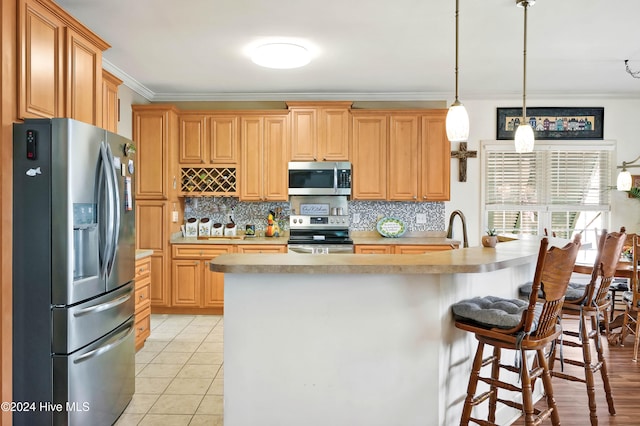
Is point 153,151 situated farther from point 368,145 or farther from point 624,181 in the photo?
point 624,181

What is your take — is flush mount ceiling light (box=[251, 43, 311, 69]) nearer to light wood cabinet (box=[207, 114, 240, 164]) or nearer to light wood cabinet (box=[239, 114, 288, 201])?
light wood cabinet (box=[239, 114, 288, 201])

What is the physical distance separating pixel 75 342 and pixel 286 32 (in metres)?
2.70

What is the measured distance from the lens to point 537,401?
2.72 m

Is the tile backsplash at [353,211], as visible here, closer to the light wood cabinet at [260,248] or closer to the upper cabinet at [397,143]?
the upper cabinet at [397,143]

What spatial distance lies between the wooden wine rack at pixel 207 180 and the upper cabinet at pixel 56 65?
7.06ft

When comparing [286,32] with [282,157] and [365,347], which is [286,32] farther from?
[365,347]

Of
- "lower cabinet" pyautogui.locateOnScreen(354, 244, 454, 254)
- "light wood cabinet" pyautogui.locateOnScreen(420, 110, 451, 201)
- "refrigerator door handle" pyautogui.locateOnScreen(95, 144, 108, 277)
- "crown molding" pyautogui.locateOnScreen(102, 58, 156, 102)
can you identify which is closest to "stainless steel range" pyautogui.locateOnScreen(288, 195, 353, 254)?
"lower cabinet" pyautogui.locateOnScreen(354, 244, 454, 254)

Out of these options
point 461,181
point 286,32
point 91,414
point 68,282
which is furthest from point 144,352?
point 461,181

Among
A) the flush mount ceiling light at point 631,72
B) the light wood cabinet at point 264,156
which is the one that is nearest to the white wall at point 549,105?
the flush mount ceiling light at point 631,72

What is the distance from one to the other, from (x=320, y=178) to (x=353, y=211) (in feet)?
2.36

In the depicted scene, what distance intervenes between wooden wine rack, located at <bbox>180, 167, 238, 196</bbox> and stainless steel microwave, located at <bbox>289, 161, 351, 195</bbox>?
0.80 m

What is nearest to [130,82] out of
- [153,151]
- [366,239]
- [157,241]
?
[153,151]

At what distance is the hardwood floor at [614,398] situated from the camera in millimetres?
2529

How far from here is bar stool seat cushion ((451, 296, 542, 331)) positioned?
189cm
